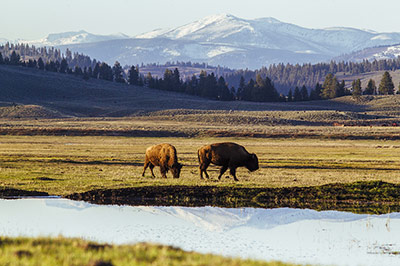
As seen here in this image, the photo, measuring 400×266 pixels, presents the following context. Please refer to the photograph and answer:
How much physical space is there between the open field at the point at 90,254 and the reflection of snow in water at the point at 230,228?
7.30 ft

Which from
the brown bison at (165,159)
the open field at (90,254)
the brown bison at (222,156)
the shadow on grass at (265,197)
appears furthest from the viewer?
the brown bison at (165,159)

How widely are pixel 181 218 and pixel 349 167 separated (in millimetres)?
25211

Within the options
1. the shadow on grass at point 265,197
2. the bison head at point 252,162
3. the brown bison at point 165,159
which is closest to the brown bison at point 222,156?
the bison head at point 252,162

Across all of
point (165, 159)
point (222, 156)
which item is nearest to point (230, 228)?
point (222, 156)

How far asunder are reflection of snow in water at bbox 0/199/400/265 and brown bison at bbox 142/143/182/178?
9.10m

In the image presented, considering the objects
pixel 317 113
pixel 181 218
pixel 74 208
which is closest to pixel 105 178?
pixel 74 208

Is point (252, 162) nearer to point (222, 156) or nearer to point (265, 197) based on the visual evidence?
point (222, 156)

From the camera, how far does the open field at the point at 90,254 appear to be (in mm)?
11719

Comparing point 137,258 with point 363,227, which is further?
point 363,227

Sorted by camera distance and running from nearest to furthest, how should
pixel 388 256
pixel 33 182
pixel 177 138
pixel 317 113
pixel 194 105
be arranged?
pixel 388 256
pixel 33 182
pixel 177 138
pixel 317 113
pixel 194 105

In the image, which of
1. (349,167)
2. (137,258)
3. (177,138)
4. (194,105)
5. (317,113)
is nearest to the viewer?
(137,258)

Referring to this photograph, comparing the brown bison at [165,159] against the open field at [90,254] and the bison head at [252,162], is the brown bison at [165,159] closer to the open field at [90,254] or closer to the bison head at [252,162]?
the bison head at [252,162]

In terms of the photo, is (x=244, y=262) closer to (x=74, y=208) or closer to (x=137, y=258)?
(x=137, y=258)

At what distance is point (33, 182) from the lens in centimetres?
2981
